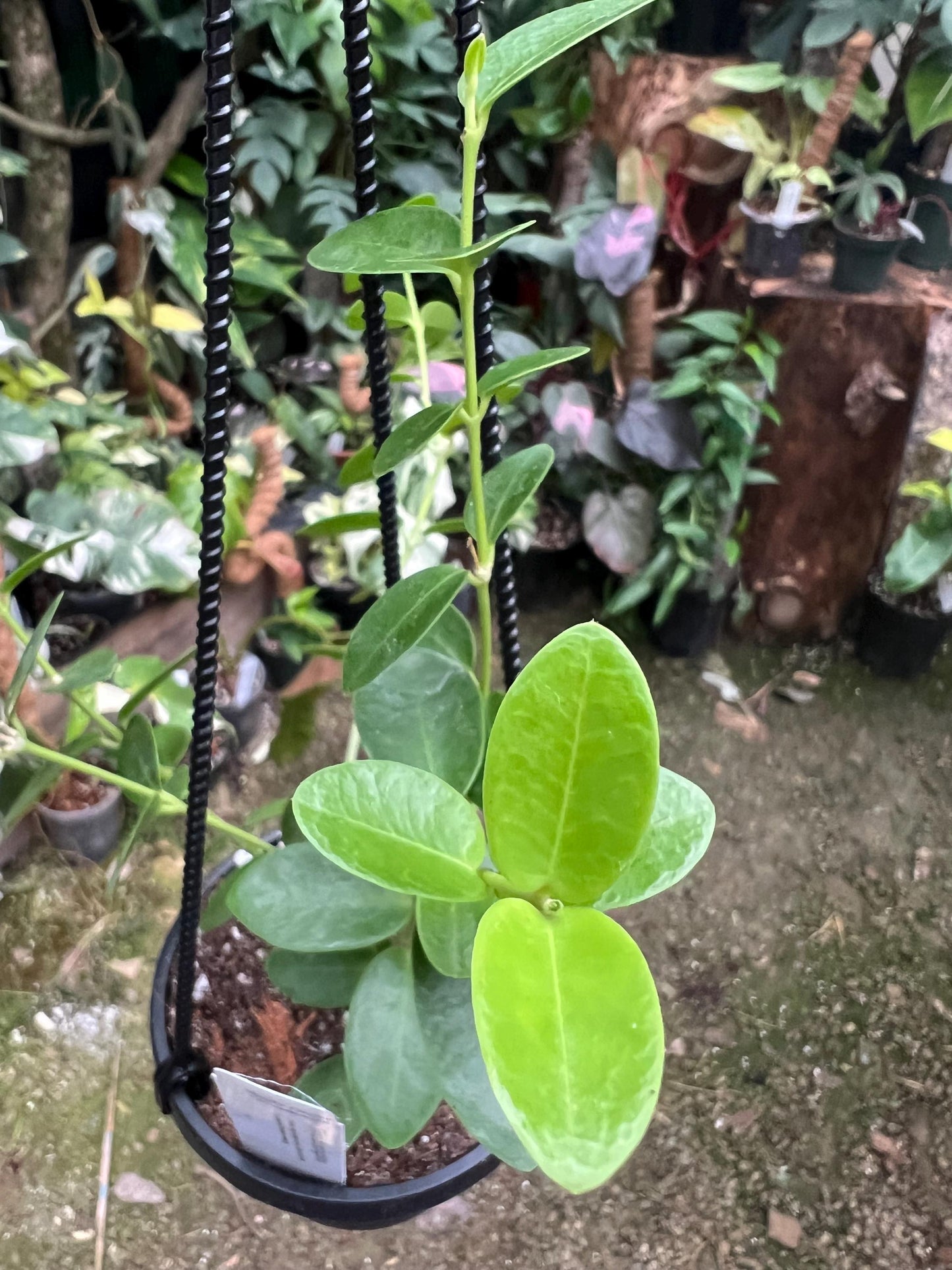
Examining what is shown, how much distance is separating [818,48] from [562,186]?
0.51 m

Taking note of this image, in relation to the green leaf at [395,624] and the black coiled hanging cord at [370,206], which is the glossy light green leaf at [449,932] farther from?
the black coiled hanging cord at [370,206]

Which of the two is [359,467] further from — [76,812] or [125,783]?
[76,812]

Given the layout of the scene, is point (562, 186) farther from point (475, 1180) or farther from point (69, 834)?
point (475, 1180)

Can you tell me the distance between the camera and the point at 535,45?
1.35ft

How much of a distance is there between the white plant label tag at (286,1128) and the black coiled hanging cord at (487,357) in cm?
29

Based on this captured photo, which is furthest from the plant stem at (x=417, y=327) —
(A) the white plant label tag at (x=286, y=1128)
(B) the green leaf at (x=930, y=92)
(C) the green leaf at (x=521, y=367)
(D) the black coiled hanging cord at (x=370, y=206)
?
(B) the green leaf at (x=930, y=92)

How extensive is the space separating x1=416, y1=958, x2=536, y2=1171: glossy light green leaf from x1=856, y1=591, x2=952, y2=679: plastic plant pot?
1514 mm

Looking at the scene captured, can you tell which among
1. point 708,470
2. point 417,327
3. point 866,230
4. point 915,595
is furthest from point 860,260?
point 417,327

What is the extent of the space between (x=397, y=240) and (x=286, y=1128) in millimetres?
521

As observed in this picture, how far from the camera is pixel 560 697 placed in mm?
380

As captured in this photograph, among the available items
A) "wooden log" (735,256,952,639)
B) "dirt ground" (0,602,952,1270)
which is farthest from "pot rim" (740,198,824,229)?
"dirt ground" (0,602,952,1270)

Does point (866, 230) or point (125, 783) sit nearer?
point (125, 783)

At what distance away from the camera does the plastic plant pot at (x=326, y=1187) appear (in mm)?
638

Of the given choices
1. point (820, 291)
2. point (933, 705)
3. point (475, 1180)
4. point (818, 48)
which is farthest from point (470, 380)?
point (933, 705)
